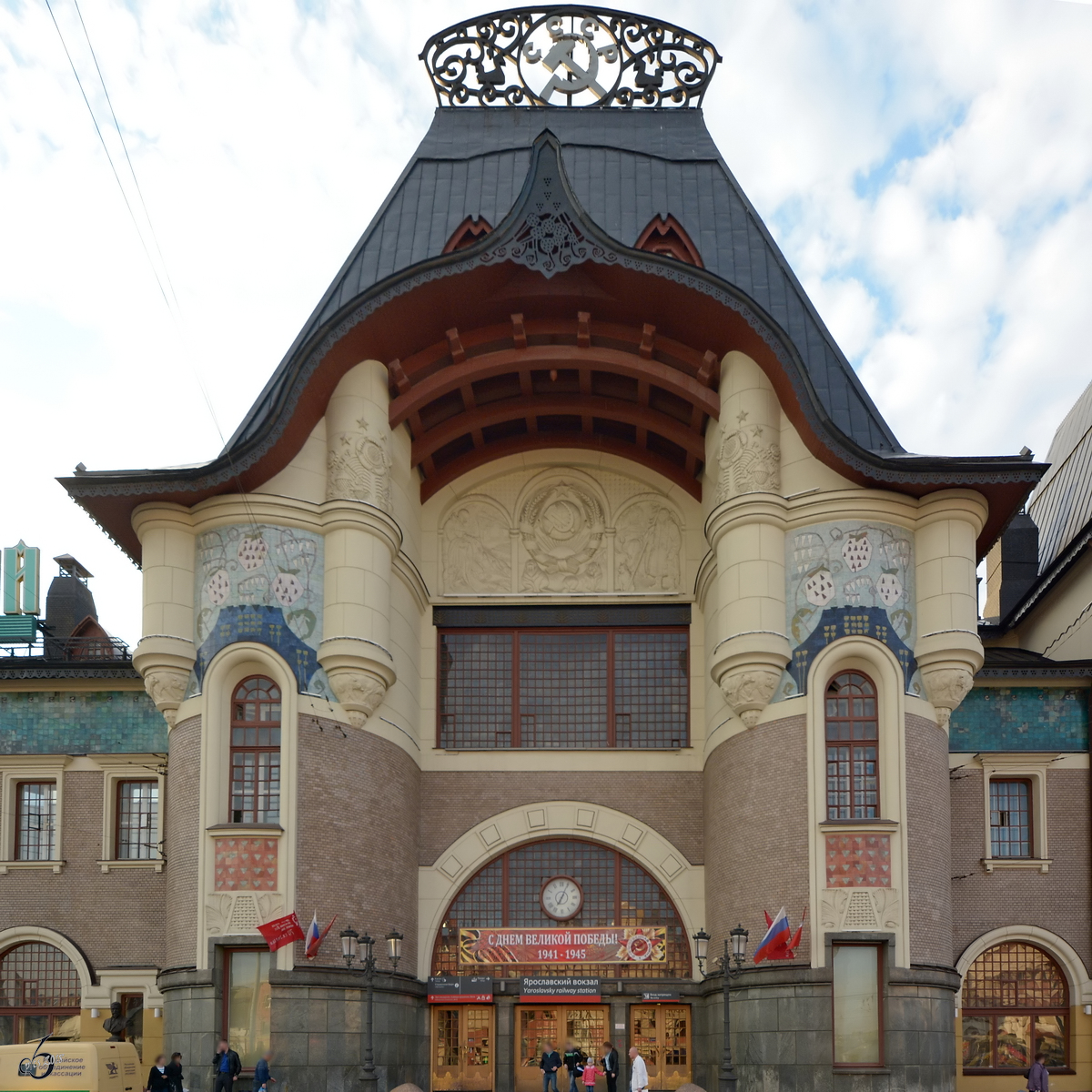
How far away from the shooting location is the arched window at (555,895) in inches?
1447

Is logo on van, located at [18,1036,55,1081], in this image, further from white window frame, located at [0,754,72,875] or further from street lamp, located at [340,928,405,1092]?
white window frame, located at [0,754,72,875]

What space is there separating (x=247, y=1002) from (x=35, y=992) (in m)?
8.17

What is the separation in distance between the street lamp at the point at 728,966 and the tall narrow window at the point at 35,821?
15.8 metres

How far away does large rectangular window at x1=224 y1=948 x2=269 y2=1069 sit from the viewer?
31844 mm

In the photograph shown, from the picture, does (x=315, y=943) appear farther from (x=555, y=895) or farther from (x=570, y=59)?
(x=570, y=59)

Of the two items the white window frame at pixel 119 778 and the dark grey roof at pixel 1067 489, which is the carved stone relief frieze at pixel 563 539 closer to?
the white window frame at pixel 119 778

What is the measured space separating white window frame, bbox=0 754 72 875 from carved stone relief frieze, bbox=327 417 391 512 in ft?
33.9

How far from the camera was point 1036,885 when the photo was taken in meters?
36.7

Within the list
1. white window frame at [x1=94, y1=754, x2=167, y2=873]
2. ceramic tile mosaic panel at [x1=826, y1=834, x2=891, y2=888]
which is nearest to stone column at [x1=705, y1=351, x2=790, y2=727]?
ceramic tile mosaic panel at [x1=826, y1=834, x2=891, y2=888]

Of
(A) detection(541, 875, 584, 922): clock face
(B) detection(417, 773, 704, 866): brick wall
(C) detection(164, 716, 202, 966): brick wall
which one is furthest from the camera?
(B) detection(417, 773, 704, 866): brick wall

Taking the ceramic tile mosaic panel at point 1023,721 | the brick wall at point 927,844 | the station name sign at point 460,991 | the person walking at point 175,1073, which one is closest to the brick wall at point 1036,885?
the ceramic tile mosaic panel at point 1023,721

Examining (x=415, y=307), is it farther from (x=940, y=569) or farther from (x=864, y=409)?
(x=940, y=569)

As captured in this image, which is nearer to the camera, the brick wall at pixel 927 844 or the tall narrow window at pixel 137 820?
Result: the brick wall at pixel 927 844

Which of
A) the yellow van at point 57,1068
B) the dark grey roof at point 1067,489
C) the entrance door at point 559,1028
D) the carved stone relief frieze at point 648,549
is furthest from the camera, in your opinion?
the dark grey roof at point 1067,489
